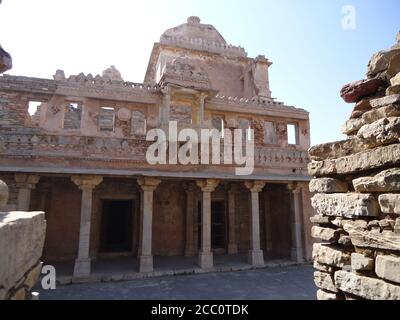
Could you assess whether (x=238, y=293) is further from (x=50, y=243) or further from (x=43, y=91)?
(x=43, y=91)

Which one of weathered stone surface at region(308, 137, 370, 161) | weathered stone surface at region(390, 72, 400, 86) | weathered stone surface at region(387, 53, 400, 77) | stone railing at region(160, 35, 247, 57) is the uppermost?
stone railing at region(160, 35, 247, 57)

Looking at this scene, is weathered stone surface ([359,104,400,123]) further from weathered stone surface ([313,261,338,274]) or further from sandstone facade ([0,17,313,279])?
sandstone facade ([0,17,313,279])

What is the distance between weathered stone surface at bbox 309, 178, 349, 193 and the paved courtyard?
5411 mm

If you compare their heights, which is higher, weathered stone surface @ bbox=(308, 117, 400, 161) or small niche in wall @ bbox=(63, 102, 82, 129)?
small niche in wall @ bbox=(63, 102, 82, 129)

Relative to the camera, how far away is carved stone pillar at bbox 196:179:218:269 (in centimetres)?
1055

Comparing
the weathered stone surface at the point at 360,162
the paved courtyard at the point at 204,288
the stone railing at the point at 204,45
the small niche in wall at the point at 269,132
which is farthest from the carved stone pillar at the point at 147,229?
the stone railing at the point at 204,45

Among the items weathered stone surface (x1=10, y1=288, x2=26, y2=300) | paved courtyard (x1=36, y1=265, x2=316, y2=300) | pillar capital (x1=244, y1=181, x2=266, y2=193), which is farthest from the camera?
pillar capital (x1=244, y1=181, x2=266, y2=193)

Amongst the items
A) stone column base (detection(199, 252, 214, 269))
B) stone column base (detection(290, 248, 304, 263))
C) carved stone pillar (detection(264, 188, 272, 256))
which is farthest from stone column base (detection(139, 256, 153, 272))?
carved stone pillar (detection(264, 188, 272, 256))

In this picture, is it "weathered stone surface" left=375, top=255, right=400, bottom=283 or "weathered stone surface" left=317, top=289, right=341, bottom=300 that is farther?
"weathered stone surface" left=317, top=289, right=341, bottom=300

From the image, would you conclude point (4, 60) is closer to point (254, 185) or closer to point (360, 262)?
point (360, 262)

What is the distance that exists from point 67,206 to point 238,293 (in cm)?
845

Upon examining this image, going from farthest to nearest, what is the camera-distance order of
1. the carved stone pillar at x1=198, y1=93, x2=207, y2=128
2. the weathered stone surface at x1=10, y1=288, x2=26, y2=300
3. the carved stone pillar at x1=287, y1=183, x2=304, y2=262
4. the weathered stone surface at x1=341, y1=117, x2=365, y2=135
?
the carved stone pillar at x1=198, y1=93, x2=207, y2=128 → the carved stone pillar at x1=287, y1=183, x2=304, y2=262 → the weathered stone surface at x1=341, y1=117, x2=365, y2=135 → the weathered stone surface at x1=10, y1=288, x2=26, y2=300

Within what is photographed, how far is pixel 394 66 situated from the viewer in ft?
8.57
